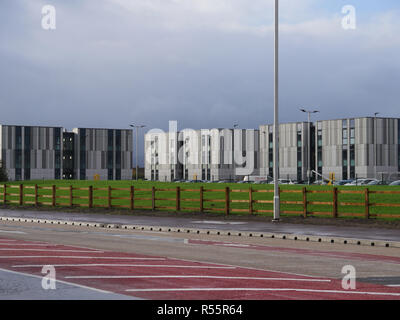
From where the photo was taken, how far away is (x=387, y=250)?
65.1 feet

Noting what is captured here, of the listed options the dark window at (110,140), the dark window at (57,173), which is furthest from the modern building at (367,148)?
the dark window at (57,173)

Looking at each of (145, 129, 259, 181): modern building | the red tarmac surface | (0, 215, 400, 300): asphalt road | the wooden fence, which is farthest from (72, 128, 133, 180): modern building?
the red tarmac surface

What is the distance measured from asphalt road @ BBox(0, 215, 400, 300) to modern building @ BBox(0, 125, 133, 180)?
11274 cm

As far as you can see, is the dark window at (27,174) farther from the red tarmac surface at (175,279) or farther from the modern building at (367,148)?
the red tarmac surface at (175,279)

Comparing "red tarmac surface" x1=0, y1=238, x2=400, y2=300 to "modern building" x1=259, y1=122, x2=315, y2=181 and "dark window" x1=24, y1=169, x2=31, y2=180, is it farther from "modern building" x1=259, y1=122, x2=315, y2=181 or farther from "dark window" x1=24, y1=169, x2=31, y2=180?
"dark window" x1=24, y1=169, x2=31, y2=180

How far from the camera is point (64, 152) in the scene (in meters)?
144

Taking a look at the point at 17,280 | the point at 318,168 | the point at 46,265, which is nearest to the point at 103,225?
the point at 46,265

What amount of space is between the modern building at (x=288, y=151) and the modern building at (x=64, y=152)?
10.0 meters

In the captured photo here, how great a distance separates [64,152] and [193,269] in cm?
13348

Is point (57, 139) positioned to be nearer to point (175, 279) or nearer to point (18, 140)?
point (18, 140)

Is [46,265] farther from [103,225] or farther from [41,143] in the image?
[41,143]

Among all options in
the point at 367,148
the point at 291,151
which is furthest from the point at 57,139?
the point at 367,148

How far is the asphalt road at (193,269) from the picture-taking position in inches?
416

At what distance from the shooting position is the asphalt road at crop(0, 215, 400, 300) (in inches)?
416
